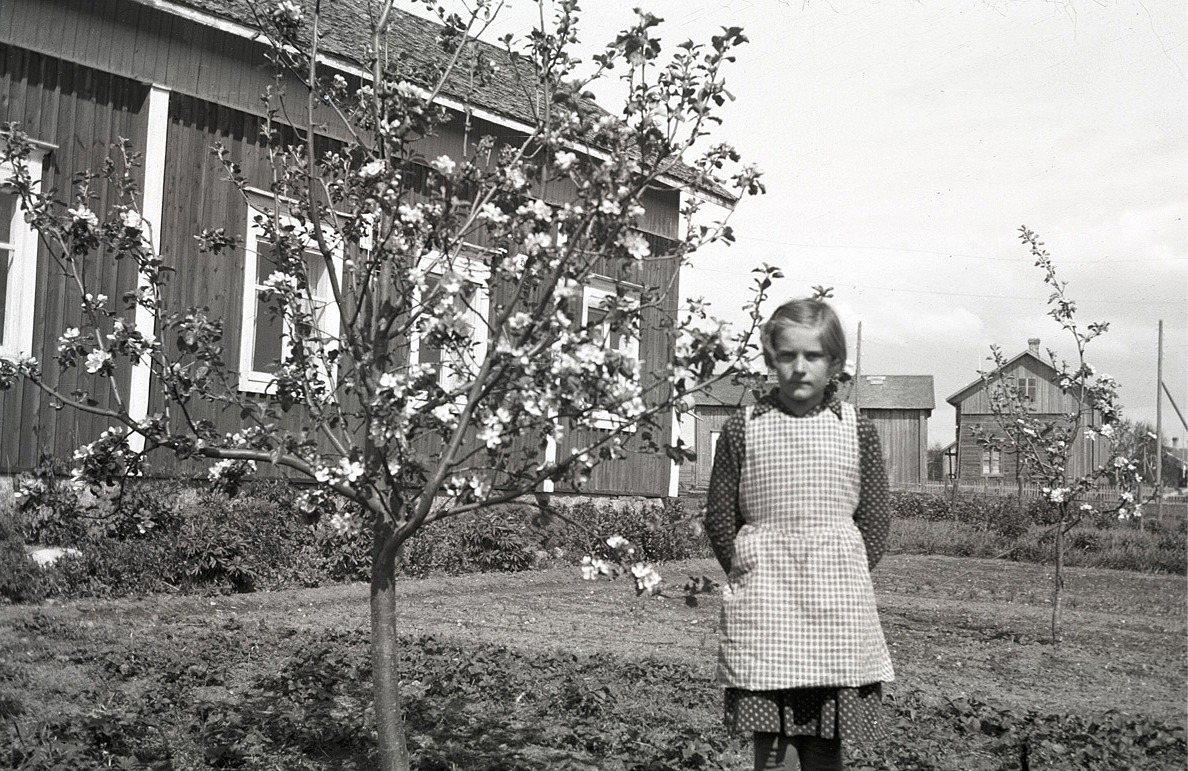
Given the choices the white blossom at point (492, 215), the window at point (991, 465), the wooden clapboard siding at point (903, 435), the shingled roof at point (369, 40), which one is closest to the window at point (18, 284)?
the shingled roof at point (369, 40)

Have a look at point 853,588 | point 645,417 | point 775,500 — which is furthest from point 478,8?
point 853,588

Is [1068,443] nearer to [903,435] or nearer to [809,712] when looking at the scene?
[809,712]

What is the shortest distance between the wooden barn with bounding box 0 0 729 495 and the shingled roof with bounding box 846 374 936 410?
43074mm

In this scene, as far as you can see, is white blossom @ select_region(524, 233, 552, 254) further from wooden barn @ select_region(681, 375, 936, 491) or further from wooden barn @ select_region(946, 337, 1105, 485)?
wooden barn @ select_region(946, 337, 1105, 485)

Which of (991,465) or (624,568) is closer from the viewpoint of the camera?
(624,568)

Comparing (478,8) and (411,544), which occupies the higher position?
(478,8)

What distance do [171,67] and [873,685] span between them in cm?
852

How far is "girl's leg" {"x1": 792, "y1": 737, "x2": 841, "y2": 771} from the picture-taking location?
3.07m

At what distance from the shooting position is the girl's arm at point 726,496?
3.20 m

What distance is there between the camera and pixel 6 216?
28.8ft

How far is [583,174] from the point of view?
10.8ft

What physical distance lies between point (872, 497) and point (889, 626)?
5582 mm

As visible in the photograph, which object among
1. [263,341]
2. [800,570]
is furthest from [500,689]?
[263,341]

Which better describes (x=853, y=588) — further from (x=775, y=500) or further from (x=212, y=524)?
(x=212, y=524)
